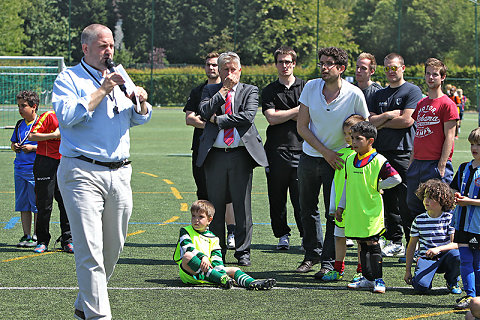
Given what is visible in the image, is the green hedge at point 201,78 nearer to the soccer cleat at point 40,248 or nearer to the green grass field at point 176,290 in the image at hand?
the green grass field at point 176,290

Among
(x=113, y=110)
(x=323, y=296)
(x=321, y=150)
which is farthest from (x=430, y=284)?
(x=113, y=110)

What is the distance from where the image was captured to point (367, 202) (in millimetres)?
7000

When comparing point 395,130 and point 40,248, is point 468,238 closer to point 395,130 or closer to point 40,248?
point 395,130

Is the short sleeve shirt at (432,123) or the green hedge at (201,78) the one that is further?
the green hedge at (201,78)

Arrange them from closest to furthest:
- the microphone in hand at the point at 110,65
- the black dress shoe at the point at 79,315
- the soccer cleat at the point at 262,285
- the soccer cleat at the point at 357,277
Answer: the microphone in hand at the point at 110,65 → the black dress shoe at the point at 79,315 → the soccer cleat at the point at 262,285 → the soccer cleat at the point at 357,277

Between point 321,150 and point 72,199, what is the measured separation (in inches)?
109

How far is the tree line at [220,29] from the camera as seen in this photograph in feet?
152

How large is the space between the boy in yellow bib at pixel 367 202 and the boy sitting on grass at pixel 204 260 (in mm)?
854

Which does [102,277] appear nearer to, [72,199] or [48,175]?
[72,199]

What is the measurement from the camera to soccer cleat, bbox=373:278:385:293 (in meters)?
6.96

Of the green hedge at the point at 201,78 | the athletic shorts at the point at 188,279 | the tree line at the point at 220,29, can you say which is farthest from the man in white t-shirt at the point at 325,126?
the green hedge at the point at 201,78

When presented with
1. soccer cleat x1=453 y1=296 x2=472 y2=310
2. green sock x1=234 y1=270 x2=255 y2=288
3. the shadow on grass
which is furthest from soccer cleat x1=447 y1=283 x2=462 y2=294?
the shadow on grass

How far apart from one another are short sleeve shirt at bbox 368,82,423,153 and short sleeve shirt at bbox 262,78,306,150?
0.89m

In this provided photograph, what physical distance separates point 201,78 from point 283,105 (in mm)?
40769
